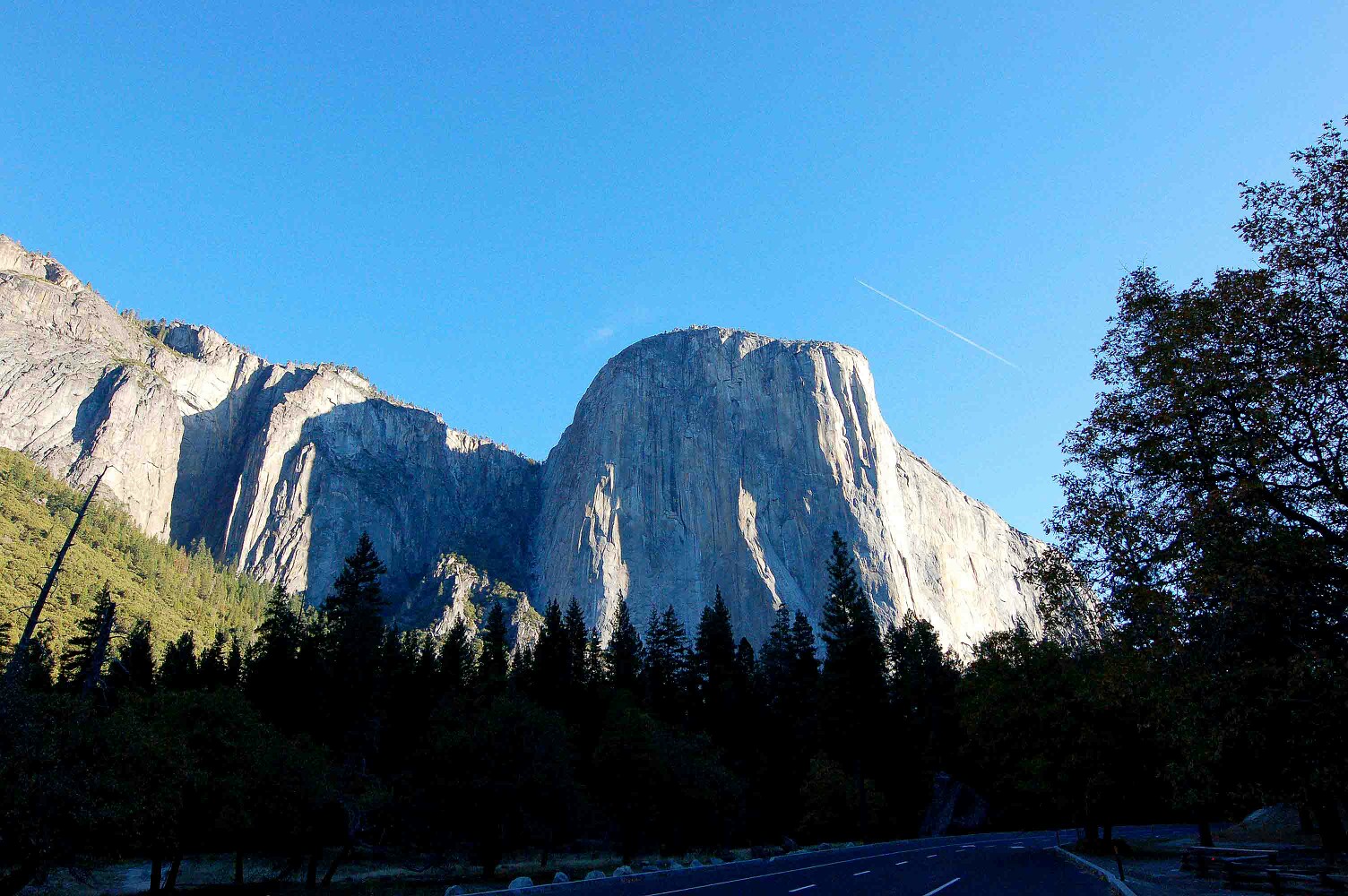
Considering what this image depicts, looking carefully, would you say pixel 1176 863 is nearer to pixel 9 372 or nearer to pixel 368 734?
pixel 368 734

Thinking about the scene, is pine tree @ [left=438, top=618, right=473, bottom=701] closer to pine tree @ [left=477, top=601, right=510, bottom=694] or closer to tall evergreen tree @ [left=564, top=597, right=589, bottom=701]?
pine tree @ [left=477, top=601, right=510, bottom=694]

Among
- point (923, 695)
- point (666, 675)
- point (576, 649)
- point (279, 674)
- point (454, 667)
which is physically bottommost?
point (923, 695)

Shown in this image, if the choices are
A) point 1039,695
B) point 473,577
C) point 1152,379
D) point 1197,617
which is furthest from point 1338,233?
point 473,577

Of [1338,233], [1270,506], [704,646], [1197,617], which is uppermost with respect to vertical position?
[704,646]

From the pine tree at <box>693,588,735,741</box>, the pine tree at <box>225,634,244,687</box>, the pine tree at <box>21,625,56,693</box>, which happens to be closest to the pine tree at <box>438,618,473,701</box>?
the pine tree at <box>225,634,244,687</box>

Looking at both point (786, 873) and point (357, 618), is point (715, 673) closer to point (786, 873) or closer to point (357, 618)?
point (357, 618)

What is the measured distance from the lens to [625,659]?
255 ft

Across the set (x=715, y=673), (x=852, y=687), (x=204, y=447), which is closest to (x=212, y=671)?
(x=715, y=673)

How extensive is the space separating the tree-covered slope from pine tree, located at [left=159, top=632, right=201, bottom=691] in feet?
85.1

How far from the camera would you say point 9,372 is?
15975 centimetres

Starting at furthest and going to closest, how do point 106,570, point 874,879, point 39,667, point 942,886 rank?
point 106,570, point 39,667, point 874,879, point 942,886

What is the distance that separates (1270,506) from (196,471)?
20980cm

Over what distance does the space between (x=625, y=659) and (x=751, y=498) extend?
8002 cm

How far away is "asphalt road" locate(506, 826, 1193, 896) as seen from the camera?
1786cm
